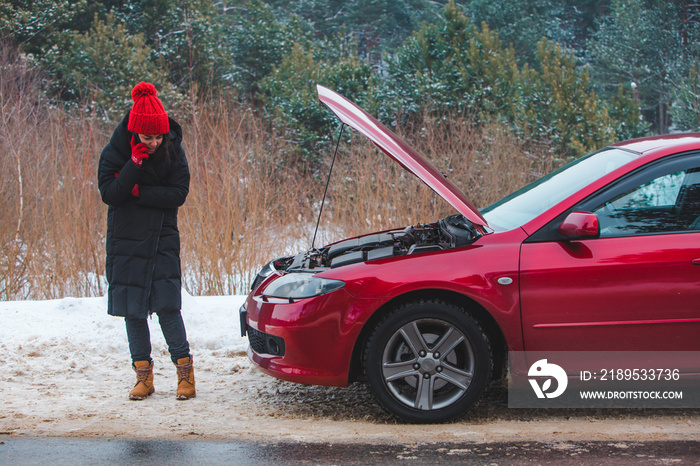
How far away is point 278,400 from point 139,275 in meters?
1.17

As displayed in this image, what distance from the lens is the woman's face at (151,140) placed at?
14.1 feet

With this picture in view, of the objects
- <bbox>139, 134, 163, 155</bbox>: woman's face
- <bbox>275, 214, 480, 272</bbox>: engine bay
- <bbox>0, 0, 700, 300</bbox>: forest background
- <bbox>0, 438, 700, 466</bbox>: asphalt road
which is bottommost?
<bbox>0, 438, 700, 466</bbox>: asphalt road

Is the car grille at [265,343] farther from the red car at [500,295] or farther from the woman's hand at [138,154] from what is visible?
the woman's hand at [138,154]

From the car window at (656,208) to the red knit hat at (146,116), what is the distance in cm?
255

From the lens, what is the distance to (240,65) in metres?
30.0

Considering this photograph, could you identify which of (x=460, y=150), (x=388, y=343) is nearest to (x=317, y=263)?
(x=388, y=343)

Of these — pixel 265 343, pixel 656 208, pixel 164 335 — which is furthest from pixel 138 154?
pixel 656 208

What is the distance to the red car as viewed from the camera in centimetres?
382

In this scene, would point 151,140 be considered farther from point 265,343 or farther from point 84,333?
point 84,333

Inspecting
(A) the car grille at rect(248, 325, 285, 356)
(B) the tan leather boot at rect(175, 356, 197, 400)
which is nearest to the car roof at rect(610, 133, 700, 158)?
(A) the car grille at rect(248, 325, 285, 356)

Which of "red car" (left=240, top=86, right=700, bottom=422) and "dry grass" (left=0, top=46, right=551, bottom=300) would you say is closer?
"red car" (left=240, top=86, right=700, bottom=422)

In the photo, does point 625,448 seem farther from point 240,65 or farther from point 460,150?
point 240,65

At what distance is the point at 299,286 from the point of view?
4.11 meters

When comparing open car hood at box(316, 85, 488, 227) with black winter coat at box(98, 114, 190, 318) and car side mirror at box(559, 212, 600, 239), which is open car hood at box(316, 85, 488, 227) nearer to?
car side mirror at box(559, 212, 600, 239)
